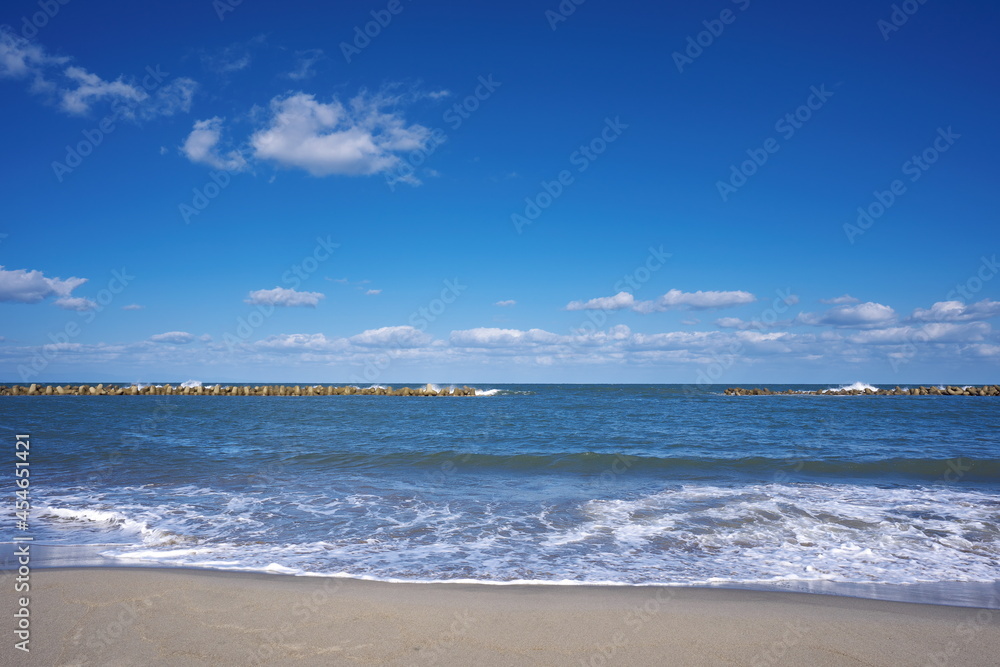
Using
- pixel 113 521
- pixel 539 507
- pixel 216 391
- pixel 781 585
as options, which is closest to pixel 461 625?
pixel 781 585

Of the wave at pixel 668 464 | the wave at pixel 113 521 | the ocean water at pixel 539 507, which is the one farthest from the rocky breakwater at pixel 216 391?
the wave at pixel 113 521

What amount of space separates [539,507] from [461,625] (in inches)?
211

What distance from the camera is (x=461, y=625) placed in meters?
4.86

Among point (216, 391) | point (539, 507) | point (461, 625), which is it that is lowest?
point (539, 507)

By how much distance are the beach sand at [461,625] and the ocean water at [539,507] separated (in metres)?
0.65

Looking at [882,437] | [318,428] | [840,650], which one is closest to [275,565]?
[840,650]

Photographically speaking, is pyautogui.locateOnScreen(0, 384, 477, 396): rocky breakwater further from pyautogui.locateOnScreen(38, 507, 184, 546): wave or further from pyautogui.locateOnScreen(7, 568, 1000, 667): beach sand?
pyautogui.locateOnScreen(7, 568, 1000, 667): beach sand

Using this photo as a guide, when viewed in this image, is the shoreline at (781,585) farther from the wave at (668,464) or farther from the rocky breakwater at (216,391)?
the rocky breakwater at (216,391)

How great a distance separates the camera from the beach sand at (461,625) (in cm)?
429

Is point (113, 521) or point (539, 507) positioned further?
point (539, 507)

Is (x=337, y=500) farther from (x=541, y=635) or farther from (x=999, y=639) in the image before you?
(x=999, y=639)

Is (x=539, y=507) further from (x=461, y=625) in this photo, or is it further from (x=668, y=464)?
(x=668, y=464)

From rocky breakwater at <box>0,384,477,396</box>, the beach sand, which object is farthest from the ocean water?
rocky breakwater at <box>0,384,477,396</box>

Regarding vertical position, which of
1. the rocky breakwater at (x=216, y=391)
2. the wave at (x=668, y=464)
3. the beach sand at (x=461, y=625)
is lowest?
the wave at (x=668, y=464)
